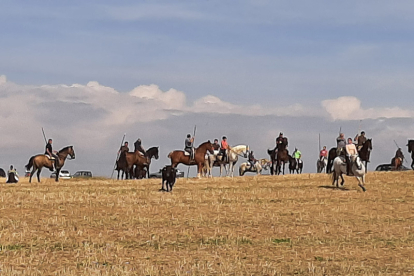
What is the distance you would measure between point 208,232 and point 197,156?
2534 centimetres

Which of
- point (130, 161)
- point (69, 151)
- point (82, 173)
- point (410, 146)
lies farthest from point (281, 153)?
point (82, 173)

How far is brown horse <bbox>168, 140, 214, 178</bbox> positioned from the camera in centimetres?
4391

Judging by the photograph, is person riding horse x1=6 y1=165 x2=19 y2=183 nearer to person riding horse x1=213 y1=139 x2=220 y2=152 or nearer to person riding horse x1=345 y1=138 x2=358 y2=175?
person riding horse x1=213 y1=139 x2=220 y2=152

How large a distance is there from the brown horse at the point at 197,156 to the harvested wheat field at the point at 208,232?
11883 mm

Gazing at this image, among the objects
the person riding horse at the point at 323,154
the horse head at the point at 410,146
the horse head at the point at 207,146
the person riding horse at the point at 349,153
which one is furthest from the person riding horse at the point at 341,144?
the person riding horse at the point at 323,154

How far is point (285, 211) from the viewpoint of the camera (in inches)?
942

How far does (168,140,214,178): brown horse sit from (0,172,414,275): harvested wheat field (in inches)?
468

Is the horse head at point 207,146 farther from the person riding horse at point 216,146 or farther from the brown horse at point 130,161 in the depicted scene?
the brown horse at point 130,161

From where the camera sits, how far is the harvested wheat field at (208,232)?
13695 millimetres

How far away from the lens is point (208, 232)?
1855 cm

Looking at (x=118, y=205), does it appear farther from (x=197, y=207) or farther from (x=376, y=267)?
(x=376, y=267)

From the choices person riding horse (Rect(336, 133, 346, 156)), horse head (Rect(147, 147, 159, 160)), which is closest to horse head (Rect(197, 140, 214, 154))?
horse head (Rect(147, 147, 159, 160))

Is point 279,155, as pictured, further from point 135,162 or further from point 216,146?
point 135,162

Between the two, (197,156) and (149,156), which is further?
(149,156)
